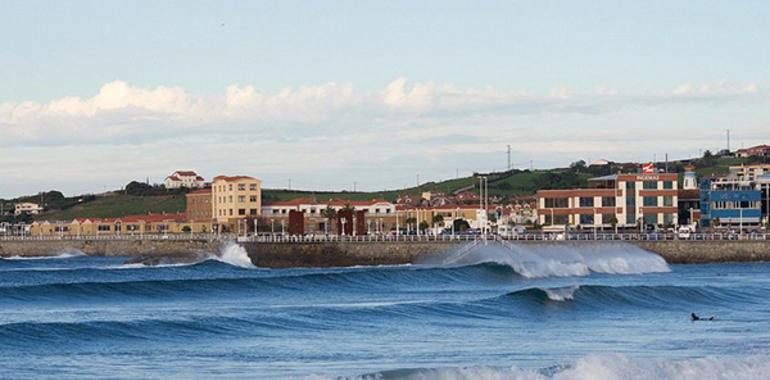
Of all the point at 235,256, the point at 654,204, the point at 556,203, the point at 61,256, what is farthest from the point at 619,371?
the point at 61,256

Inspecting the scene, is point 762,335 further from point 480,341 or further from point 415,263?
point 415,263

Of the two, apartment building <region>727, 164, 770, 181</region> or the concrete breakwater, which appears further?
apartment building <region>727, 164, 770, 181</region>

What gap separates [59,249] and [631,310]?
9541 centimetres

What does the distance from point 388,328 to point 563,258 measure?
41.3 meters

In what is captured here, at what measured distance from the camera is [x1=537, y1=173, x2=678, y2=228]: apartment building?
120 meters

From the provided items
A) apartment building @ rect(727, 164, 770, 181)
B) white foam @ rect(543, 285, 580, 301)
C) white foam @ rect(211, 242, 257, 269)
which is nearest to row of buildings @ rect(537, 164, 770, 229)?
apartment building @ rect(727, 164, 770, 181)

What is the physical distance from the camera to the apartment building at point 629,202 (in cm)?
12006

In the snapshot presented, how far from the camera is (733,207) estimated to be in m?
122

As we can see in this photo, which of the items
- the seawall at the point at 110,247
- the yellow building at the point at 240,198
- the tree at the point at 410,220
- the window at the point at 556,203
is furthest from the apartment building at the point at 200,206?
A: the window at the point at 556,203

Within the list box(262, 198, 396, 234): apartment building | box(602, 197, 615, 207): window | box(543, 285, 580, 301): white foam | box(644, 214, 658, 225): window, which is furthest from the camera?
box(262, 198, 396, 234): apartment building

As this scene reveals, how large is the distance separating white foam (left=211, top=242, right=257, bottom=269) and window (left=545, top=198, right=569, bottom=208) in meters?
31.7

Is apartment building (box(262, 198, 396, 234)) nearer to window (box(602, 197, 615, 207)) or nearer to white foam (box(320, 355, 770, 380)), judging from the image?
window (box(602, 197, 615, 207))

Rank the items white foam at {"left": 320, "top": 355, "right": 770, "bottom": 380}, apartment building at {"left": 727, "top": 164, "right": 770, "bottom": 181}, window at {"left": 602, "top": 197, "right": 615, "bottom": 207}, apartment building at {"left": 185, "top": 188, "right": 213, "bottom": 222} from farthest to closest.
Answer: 1. apartment building at {"left": 185, "top": 188, "right": 213, "bottom": 222}
2. apartment building at {"left": 727, "top": 164, "right": 770, "bottom": 181}
3. window at {"left": 602, "top": 197, "right": 615, "bottom": 207}
4. white foam at {"left": 320, "top": 355, "right": 770, "bottom": 380}

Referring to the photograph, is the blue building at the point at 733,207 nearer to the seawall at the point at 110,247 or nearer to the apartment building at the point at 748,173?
the apartment building at the point at 748,173
